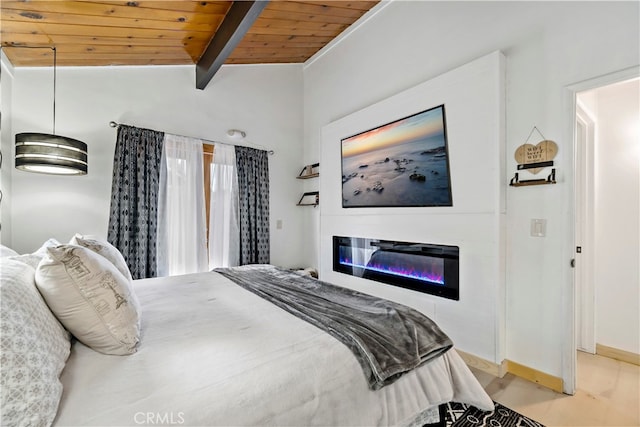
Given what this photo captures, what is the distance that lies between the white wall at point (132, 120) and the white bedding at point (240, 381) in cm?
213

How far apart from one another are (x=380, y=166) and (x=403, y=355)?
2181mm

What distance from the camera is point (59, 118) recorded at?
9.12 ft

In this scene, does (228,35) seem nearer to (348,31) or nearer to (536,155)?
(348,31)

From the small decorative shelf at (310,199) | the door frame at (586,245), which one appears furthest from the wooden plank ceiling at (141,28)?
the door frame at (586,245)

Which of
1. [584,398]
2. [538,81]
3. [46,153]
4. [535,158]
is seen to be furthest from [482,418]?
[46,153]

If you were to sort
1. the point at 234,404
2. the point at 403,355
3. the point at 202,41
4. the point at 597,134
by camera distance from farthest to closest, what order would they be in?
the point at 202,41 < the point at 597,134 < the point at 403,355 < the point at 234,404

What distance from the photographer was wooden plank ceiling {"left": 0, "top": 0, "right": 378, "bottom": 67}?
217 centimetres

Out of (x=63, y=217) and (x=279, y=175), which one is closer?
(x=63, y=217)

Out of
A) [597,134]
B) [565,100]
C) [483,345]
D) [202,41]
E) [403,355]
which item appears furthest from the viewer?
[202,41]

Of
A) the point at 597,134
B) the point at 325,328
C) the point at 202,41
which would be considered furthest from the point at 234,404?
the point at 597,134

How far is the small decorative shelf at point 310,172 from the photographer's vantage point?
13.4 ft

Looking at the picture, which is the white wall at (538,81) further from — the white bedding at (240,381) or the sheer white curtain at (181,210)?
the sheer white curtain at (181,210)

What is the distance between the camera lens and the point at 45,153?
2.09 metres

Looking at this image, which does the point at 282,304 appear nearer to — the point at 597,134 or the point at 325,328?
the point at 325,328
